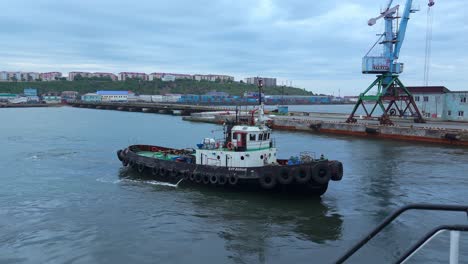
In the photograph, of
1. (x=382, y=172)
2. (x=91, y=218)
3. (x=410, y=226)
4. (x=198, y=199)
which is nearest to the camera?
(x=410, y=226)

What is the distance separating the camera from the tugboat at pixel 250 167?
63.7 ft

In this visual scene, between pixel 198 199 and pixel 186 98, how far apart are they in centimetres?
16165

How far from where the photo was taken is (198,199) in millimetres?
20203

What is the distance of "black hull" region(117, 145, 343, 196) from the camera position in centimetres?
1923

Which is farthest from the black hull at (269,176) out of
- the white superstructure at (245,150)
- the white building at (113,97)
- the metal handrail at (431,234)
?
the white building at (113,97)

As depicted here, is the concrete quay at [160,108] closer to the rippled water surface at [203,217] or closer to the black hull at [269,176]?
the rippled water surface at [203,217]

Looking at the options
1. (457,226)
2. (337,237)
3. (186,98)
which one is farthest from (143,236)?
(186,98)

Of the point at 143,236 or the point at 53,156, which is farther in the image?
the point at 53,156

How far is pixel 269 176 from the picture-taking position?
1972 centimetres

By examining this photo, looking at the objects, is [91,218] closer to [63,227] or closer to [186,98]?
[63,227]

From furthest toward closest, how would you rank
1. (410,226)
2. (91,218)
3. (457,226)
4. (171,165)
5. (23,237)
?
(171,165) < (91,218) < (410,226) < (23,237) < (457,226)

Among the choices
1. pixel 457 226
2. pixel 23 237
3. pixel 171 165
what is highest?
pixel 457 226

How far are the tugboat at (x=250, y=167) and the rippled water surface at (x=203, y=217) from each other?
2.45 ft

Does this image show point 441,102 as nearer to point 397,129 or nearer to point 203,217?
point 397,129
